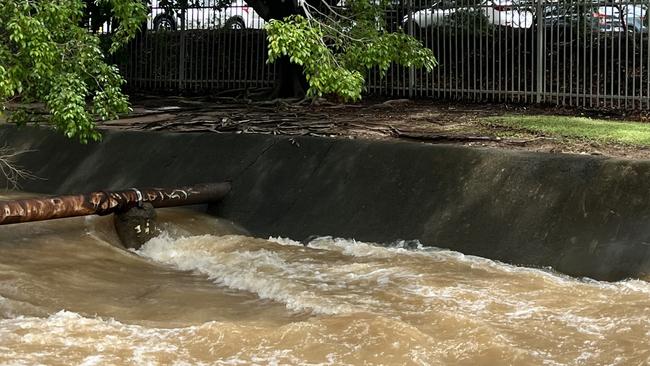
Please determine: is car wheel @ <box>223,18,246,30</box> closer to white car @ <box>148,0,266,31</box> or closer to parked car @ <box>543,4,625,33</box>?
white car @ <box>148,0,266,31</box>

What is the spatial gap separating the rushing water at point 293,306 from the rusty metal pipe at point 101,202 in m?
0.40

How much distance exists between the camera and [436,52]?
15734 millimetres

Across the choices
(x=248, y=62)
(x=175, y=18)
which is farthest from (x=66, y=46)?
(x=175, y=18)

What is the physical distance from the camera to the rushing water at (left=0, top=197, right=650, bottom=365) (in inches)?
228

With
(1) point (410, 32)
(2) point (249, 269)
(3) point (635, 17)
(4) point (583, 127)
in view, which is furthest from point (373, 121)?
(2) point (249, 269)

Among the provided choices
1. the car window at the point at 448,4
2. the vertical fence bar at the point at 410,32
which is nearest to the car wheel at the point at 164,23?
the vertical fence bar at the point at 410,32

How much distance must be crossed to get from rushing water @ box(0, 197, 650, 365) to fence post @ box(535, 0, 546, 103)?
241 inches

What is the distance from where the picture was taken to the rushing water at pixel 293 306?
5.80m

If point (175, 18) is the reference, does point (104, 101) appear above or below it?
below

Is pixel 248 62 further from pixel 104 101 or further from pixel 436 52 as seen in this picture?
pixel 104 101

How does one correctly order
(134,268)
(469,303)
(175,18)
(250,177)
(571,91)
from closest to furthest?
1. (469,303)
2. (134,268)
3. (250,177)
4. (571,91)
5. (175,18)

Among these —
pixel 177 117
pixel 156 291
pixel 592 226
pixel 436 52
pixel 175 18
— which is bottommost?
pixel 156 291

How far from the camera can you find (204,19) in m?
19.4

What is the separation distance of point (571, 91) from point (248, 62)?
7.19 meters
